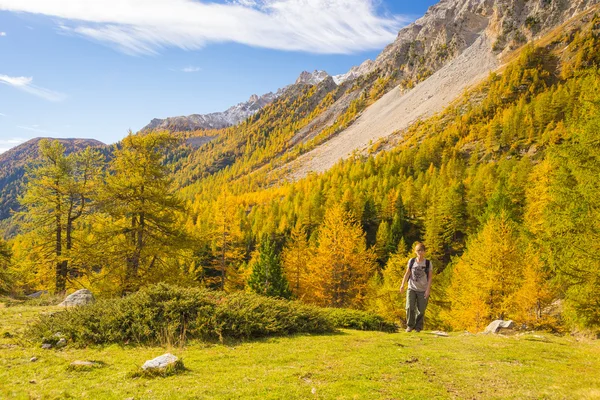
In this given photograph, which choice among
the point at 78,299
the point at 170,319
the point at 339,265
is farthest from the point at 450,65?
the point at 170,319

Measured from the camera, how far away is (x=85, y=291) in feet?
50.6

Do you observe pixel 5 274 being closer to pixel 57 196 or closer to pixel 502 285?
pixel 57 196

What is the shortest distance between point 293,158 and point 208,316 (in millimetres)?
181619

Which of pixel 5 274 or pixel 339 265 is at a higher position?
pixel 5 274

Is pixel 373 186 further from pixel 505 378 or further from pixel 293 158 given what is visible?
pixel 293 158

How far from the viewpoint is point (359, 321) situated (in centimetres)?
1508

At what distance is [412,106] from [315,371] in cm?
15720

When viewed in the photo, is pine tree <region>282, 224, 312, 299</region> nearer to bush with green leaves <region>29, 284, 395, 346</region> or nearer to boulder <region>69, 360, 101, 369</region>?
bush with green leaves <region>29, 284, 395, 346</region>

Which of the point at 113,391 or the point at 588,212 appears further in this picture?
the point at 588,212

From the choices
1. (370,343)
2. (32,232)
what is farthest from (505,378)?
(32,232)

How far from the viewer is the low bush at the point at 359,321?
14.9m

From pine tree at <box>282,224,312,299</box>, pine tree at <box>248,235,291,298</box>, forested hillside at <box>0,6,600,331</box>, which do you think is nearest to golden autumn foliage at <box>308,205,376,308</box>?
forested hillside at <box>0,6,600,331</box>

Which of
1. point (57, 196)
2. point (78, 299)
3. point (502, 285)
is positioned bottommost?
point (502, 285)

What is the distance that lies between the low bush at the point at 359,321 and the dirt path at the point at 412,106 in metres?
129
